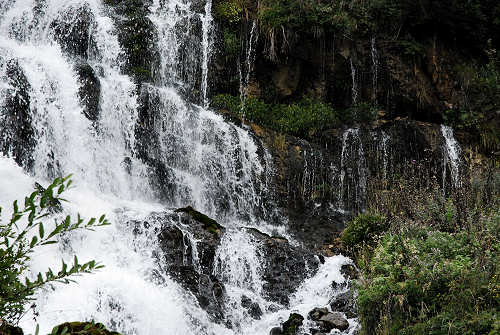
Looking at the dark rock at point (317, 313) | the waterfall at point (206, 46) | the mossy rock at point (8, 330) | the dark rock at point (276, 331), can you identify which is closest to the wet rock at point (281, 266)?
the dark rock at point (317, 313)

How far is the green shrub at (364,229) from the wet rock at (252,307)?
2.20 m

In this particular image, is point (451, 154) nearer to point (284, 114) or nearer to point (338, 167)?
point (338, 167)

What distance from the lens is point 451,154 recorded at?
12.5 meters

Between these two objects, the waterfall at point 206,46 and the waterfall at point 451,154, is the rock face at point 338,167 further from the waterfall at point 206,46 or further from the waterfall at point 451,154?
the waterfall at point 206,46

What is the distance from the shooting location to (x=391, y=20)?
13617 mm

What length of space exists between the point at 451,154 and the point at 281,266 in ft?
22.3

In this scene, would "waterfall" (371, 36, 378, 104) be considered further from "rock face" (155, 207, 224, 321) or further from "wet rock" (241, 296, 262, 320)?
"wet rock" (241, 296, 262, 320)

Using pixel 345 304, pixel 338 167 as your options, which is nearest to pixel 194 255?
pixel 345 304

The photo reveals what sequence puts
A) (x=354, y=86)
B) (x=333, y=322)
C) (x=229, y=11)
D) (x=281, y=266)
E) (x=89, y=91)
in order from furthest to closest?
1. (x=354, y=86)
2. (x=229, y=11)
3. (x=89, y=91)
4. (x=281, y=266)
5. (x=333, y=322)

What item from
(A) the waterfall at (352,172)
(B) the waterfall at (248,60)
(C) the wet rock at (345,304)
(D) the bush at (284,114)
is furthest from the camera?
(B) the waterfall at (248,60)

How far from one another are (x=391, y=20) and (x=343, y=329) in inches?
401

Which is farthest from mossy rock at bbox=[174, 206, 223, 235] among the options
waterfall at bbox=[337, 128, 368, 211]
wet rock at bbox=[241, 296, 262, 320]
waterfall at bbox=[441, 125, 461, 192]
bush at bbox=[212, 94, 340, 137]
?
waterfall at bbox=[441, 125, 461, 192]

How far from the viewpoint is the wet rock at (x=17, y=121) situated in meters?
8.77

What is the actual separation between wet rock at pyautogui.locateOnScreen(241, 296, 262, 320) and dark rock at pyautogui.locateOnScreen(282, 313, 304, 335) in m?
0.58
